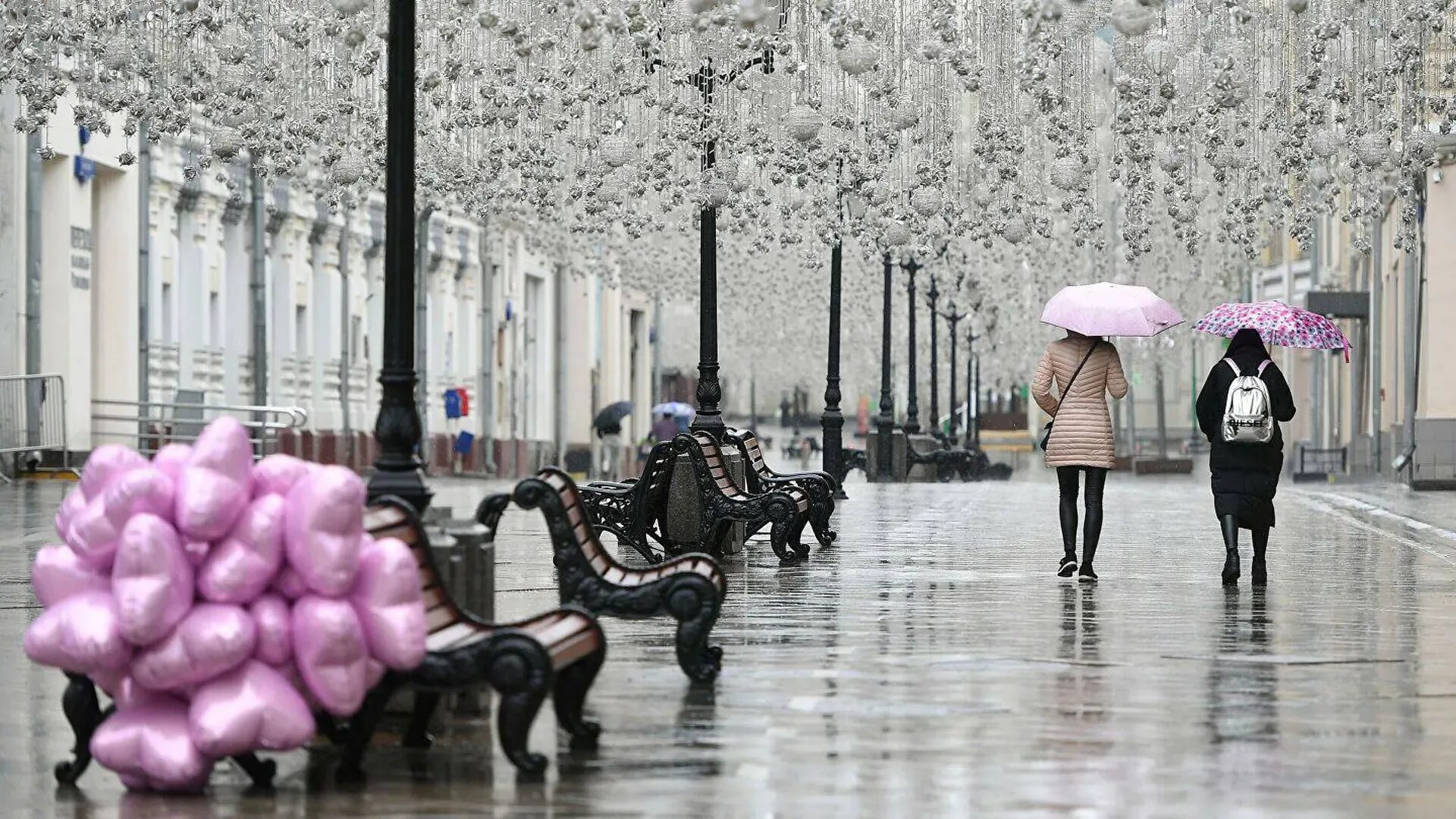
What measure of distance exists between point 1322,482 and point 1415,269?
9781mm

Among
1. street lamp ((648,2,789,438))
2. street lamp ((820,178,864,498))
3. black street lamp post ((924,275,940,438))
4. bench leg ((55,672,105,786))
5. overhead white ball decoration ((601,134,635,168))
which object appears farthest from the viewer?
black street lamp post ((924,275,940,438))

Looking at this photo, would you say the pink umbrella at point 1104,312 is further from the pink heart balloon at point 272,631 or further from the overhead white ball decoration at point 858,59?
the pink heart balloon at point 272,631

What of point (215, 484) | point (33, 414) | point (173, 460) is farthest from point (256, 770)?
point (33, 414)

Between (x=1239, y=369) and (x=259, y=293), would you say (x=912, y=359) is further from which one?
(x=1239, y=369)

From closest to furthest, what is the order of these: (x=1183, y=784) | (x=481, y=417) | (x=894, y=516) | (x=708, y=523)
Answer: (x=1183, y=784) → (x=708, y=523) → (x=894, y=516) → (x=481, y=417)

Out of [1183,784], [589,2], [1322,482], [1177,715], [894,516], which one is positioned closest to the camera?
[1183,784]

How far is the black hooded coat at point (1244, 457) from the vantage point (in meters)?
16.6

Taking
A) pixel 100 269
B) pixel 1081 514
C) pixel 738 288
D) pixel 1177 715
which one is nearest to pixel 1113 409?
pixel 738 288

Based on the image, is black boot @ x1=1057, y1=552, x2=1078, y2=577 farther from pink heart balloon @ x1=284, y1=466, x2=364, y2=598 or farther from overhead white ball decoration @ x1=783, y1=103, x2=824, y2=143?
pink heart balloon @ x1=284, y1=466, x2=364, y2=598

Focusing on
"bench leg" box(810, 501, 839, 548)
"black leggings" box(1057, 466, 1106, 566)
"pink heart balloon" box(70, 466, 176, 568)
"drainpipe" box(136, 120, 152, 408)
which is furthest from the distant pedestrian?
"pink heart balloon" box(70, 466, 176, 568)

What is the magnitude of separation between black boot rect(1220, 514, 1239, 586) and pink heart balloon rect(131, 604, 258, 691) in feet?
32.6

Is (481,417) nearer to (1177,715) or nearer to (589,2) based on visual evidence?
(589,2)

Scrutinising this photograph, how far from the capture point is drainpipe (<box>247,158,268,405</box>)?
1766 inches

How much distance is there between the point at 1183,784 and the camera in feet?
25.9
